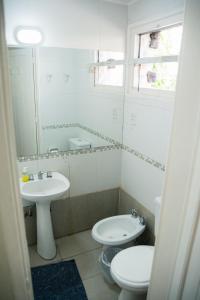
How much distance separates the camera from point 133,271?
1.60m

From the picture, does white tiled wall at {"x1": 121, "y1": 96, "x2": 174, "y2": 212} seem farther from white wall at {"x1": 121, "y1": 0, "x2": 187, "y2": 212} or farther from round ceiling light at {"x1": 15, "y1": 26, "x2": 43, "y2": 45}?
round ceiling light at {"x1": 15, "y1": 26, "x2": 43, "y2": 45}

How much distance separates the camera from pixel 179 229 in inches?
30.6

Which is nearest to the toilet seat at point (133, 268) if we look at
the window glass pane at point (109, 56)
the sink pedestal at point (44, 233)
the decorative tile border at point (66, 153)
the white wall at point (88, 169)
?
the sink pedestal at point (44, 233)

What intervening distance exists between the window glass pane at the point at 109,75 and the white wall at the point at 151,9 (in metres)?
0.47

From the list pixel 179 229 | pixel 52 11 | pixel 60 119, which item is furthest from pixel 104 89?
pixel 179 229

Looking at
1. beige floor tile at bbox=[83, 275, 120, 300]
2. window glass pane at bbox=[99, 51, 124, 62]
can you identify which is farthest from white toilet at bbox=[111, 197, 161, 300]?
window glass pane at bbox=[99, 51, 124, 62]

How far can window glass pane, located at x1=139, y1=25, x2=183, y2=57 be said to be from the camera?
177cm

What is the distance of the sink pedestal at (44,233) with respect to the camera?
7.01 feet

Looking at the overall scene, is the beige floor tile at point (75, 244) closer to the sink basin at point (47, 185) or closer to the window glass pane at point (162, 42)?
the sink basin at point (47, 185)

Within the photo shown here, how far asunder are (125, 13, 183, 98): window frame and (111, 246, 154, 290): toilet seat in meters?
1.26

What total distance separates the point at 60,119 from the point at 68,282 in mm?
1529

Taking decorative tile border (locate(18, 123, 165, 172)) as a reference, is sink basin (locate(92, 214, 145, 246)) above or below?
below

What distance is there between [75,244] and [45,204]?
2.30 feet

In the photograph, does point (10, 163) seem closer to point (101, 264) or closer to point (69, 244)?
point (101, 264)
